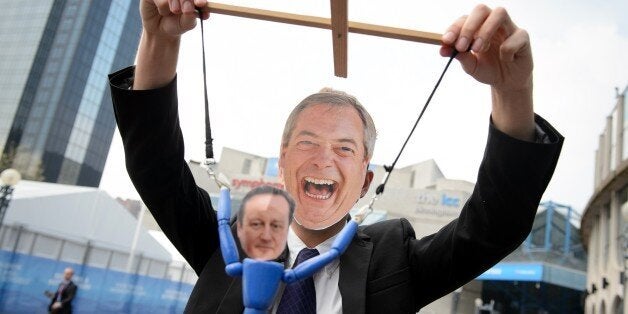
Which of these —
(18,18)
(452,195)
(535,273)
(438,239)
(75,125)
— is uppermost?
(18,18)

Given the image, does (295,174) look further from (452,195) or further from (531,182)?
(452,195)

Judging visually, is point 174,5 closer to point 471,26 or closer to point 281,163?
point 281,163

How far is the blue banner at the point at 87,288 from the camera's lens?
1020 centimetres

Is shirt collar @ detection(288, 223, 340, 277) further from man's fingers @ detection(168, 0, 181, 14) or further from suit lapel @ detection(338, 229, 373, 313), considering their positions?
man's fingers @ detection(168, 0, 181, 14)

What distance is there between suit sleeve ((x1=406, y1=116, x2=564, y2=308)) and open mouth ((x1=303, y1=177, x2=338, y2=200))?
372 mm

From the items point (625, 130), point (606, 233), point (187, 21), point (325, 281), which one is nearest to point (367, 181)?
point (325, 281)

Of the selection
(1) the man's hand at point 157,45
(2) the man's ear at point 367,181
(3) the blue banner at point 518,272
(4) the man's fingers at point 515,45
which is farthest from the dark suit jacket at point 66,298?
(3) the blue banner at point 518,272

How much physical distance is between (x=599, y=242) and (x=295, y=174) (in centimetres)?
2082

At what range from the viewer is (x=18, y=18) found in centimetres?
6025

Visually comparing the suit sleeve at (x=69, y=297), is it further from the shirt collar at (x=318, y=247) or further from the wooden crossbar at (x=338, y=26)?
the wooden crossbar at (x=338, y=26)

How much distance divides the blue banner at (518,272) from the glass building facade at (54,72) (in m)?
47.0

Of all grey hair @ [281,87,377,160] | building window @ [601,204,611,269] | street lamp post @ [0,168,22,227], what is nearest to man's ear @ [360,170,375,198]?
grey hair @ [281,87,377,160]

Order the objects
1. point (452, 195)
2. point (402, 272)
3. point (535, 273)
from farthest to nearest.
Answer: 1. point (452, 195)
2. point (535, 273)
3. point (402, 272)

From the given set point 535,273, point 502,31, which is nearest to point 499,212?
point 502,31
